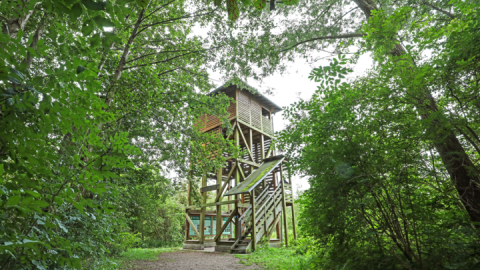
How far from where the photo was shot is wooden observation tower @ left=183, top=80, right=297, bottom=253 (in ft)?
Result: 30.3

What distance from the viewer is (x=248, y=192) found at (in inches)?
338

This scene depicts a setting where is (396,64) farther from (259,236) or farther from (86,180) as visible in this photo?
(259,236)

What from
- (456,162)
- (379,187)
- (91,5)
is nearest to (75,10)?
(91,5)

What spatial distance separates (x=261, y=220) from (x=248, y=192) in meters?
1.88

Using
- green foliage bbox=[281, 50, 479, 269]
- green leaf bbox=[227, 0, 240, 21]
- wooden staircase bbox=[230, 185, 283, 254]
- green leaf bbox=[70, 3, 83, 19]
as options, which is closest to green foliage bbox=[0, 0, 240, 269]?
green leaf bbox=[70, 3, 83, 19]

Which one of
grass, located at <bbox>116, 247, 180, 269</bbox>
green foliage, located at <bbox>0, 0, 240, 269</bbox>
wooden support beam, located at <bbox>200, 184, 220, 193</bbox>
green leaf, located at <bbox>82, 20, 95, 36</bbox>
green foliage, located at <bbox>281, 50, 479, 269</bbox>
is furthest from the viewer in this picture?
wooden support beam, located at <bbox>200, 184, 220, 193</bbox>

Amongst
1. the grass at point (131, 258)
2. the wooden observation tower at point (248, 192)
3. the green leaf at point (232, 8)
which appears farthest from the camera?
the wooden observation tower at point (248, 192)

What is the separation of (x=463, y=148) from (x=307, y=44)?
5.47 metres

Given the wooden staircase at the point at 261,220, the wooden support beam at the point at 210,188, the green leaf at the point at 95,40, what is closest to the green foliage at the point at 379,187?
the green leaf at the point at 95,40

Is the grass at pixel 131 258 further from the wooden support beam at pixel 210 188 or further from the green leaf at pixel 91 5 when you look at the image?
the green leaf at pixel 91 5

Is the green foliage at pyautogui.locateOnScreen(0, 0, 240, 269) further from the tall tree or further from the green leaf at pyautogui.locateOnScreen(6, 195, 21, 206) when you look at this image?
the tall tree

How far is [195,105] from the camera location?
19.3ft

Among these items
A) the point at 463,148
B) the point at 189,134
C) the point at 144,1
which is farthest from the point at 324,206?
the point at 189,134

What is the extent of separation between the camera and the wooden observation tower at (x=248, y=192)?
30.3ft
